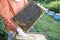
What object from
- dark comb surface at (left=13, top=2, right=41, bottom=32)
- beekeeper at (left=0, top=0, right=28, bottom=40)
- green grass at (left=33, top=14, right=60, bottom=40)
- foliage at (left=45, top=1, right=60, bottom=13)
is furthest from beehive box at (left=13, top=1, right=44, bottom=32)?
foliage at (left=45, top=1, right=60, bottom=13)

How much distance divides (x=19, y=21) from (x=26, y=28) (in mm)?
251

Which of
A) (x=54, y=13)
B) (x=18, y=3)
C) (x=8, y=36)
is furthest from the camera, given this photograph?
(x=54, y=13)

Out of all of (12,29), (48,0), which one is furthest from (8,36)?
(48,0)

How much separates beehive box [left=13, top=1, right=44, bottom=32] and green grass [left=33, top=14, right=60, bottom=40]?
441 mm

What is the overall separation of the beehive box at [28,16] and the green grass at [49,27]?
0.44 m

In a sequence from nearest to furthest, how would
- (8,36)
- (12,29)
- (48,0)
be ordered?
(8,36)
(12,29)
(48,0)

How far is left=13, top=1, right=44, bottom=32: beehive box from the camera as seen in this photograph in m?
5.83

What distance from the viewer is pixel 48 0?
8789 millimetres

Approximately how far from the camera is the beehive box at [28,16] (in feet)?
19.1

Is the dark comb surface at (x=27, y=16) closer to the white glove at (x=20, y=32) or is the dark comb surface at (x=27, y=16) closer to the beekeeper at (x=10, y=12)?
the beekeeper at (x=10, y=12)

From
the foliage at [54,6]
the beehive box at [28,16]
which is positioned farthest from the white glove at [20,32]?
the foliage at [54,6]

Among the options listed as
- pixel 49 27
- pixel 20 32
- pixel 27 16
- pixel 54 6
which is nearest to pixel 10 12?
pixel 27 16

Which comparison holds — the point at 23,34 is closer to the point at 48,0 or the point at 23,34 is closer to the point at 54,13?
the point at 54,13

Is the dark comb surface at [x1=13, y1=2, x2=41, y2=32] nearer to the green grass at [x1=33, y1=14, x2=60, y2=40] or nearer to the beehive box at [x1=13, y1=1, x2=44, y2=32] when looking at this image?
the beehive box at [x1=13, y1=1, x2=44, y2=32]
